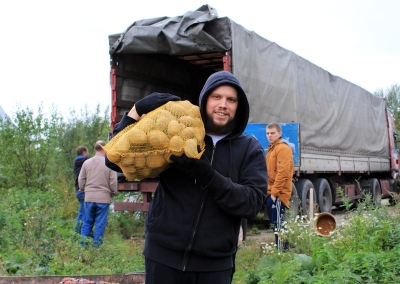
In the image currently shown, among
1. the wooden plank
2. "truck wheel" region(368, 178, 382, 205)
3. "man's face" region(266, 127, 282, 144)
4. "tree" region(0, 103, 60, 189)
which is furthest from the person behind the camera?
"truck wheel" region(368, 178, 382, 205)

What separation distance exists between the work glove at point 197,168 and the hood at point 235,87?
1.21ft

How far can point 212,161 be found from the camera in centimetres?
284

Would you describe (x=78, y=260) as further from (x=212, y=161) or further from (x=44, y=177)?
(x=44, y=177)

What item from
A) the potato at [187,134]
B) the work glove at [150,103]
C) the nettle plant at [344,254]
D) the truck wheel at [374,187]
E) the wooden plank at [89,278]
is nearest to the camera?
the potato at [187,134]

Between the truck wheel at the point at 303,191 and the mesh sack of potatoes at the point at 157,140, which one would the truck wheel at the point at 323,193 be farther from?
the mesh sack of potatoes at the point at 157,140

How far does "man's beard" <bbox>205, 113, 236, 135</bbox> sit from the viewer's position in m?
2.86

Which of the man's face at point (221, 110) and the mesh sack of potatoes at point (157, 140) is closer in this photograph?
the mesh sack of potatoes at point (157, 140)

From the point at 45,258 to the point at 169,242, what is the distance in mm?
4511

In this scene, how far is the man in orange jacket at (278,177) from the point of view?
756 cm

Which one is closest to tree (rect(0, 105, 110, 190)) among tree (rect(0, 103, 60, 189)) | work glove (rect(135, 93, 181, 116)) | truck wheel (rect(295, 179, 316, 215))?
tree (rect(0, 103, 60, 189))

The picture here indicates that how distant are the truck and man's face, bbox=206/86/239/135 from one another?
4936mm

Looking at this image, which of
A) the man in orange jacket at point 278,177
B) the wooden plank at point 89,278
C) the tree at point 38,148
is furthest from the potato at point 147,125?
the tree at point 38,148

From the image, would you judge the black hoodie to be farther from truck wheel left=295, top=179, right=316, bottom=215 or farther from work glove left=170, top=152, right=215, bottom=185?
truck wheel left=295, top=179, right=316, bottom=215

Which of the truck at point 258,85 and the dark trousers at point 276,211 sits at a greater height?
the truck at point 258,85
